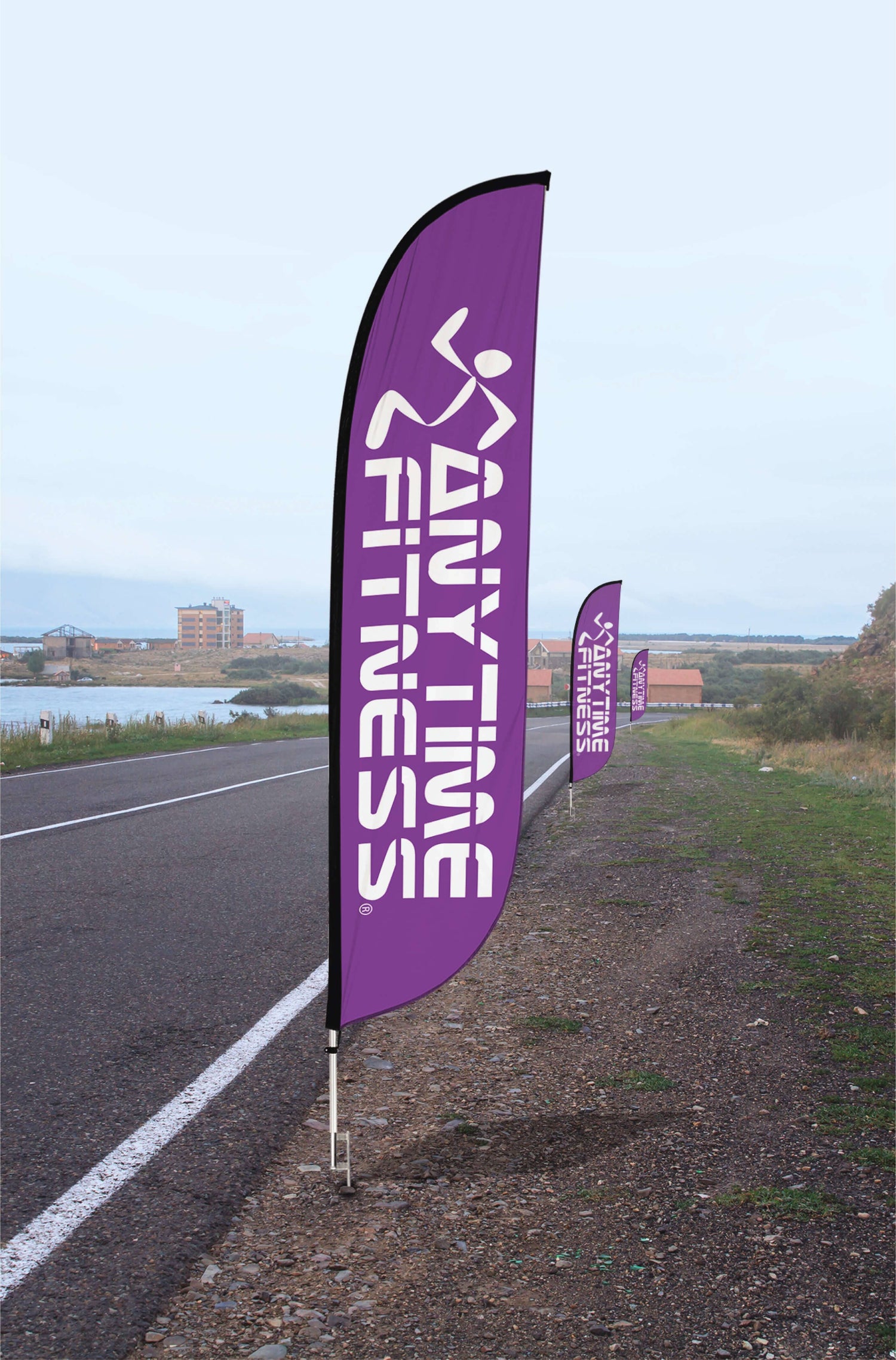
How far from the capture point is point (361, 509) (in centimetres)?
365

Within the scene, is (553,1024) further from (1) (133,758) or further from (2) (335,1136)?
(1) (133,758)

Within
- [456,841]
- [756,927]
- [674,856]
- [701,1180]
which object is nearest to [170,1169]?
[456,841]

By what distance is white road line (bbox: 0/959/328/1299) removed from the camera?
9.65 ft

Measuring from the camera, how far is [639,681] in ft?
116

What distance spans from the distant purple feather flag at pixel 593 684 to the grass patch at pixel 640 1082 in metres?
8.43

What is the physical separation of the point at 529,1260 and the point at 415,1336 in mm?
508

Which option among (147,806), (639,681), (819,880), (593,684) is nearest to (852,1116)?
(819,880)

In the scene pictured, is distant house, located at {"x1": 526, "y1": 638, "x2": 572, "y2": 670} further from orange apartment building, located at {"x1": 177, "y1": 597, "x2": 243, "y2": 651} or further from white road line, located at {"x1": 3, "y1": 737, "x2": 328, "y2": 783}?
white road line, located at {"x1": 3, "y1": 737, "x2": 328, "y2": 783}

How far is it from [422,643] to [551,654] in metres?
103

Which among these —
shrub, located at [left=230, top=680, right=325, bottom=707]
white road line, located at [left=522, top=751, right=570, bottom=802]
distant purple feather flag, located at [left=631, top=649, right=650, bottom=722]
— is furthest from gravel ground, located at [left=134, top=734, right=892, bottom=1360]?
shrub, located at [left=230, top=680, right=325, bottom=707]

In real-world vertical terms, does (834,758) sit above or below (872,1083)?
below

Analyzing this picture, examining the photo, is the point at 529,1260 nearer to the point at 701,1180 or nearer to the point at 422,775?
the point at 701,1180

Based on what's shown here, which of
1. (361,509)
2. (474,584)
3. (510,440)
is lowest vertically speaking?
(474,584)

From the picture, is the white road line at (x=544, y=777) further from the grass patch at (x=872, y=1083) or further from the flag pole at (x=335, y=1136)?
the flag pole at (x=335, y=1136)
